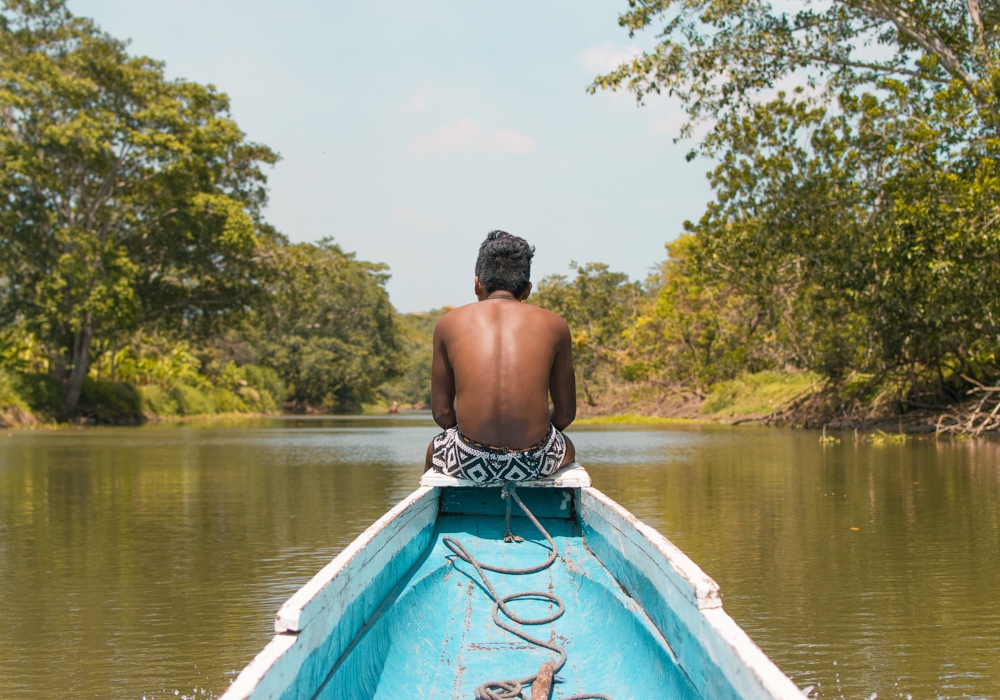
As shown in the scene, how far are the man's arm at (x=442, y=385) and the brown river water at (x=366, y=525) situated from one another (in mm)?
1128

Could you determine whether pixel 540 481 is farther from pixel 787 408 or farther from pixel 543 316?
pixel 787 408

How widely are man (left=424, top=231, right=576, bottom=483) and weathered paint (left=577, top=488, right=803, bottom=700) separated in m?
0.43

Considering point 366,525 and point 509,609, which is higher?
point 509,609

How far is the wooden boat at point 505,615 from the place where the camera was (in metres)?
1.81

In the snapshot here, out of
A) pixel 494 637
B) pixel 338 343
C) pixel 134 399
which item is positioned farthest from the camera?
pixel 338 343

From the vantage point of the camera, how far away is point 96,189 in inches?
912

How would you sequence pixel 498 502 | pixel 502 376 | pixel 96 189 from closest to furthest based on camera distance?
pixel 502 376 < pixel 498 502 < pixel 96 189

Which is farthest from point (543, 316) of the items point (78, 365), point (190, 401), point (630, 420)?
point (190, 401)

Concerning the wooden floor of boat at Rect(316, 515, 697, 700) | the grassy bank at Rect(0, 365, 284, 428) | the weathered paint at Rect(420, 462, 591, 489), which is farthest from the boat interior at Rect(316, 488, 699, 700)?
the grassy bank at Rect(0, 365, 284, 428)

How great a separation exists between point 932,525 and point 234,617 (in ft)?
15.0

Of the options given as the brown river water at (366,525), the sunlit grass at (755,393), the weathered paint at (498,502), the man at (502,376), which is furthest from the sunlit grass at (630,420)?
the man at (502,376)

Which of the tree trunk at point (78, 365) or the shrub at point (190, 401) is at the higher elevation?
the tree trunk at point (78, 365)

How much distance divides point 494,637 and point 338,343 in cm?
4343

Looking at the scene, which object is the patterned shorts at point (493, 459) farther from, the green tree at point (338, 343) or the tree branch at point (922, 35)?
the green tree at point (338, 343)
